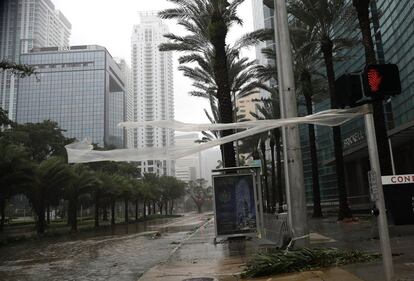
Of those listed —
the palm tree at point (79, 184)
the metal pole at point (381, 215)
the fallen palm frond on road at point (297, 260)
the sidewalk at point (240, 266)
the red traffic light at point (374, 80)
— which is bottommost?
the sidewalk at point (240, 266)

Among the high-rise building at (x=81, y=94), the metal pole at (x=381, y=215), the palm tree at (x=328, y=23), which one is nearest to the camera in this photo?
the metal pole at (x=381, y=215)

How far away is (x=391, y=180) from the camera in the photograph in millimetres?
12281

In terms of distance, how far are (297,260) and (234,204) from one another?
6.78m

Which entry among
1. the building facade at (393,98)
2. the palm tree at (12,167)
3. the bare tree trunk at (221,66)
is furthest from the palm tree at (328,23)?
the palm tree at (12,167)

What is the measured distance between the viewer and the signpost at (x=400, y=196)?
40.1 feet

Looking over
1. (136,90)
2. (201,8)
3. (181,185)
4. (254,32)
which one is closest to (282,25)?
(201,8)

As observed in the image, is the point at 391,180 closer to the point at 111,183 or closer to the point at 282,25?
the point at 282,25

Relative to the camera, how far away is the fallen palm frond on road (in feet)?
27.7

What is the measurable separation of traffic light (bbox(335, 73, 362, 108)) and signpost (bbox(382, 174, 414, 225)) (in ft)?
23.8

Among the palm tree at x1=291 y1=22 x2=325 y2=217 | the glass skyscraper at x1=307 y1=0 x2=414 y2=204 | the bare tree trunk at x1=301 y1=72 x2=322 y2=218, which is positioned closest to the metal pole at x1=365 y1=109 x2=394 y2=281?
the palm tree at x1=291 y1=22 x2=325 y2=217

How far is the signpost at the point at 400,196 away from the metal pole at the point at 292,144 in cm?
370

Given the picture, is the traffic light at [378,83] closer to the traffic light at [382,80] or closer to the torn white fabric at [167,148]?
the traffic light at [382,80]

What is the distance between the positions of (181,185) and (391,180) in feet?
320

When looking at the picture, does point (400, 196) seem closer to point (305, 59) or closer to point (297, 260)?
point (297, 260)
